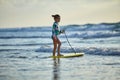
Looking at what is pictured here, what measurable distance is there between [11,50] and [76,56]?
1.67 meters

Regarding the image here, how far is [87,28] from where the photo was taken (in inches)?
402

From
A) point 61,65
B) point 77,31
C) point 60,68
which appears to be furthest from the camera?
point 77,31

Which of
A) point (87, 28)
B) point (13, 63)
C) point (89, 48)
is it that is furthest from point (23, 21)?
point (87, 28)

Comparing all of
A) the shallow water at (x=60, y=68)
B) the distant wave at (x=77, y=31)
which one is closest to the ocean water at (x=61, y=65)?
the shallow water at (x=60, y=68)

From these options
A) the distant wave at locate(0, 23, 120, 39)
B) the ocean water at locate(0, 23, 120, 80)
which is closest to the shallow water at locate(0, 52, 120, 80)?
the ocean water at locate(0, 23, 120, 80)

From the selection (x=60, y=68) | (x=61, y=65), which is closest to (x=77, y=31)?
(x=61, y=65)

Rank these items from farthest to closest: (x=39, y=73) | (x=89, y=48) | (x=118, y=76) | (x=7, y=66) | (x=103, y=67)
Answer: (x=89, y=48) < (x=7, y=66) < (x=103, y=67) < (x=39, y=73) < (x=118, y=76)

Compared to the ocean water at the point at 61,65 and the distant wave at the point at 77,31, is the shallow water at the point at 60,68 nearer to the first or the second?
the ocean water at the point at 61,65

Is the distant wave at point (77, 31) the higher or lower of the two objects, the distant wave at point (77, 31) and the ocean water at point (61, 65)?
the higher

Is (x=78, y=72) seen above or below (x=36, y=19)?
below

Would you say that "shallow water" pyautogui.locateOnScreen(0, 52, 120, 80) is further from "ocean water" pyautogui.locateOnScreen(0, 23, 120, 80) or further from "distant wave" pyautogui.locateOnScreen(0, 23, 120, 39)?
"distant wave" pyautogui.locateOnScreen(0, 23, 120, 39)

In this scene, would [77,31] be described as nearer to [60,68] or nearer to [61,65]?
[61,65]

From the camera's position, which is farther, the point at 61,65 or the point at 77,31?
the point at 77,31

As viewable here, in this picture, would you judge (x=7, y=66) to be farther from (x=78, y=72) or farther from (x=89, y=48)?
(x=89, y=48)
